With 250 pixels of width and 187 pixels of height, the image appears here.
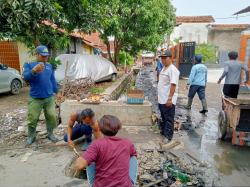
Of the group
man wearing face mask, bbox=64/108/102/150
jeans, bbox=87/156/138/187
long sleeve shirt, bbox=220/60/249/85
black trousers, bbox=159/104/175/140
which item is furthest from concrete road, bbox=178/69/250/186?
man wearing face mask, bbox=64/108/102/150

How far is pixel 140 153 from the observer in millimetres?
4727

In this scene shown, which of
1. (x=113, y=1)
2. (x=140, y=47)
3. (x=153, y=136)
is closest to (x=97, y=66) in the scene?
(x=113, y=1)

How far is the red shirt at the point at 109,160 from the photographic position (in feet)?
7.39

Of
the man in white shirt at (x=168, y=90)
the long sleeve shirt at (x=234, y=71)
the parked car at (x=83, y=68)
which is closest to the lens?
the man in white shirt at (x=168, y=90)

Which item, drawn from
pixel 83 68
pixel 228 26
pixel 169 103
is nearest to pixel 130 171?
pixel 169 103

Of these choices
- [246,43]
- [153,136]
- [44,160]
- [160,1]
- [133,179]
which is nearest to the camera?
[133,179]

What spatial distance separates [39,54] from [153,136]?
301 centimetres

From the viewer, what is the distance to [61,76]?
36.0 ft

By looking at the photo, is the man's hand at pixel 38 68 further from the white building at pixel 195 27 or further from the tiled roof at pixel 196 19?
the tiled roof at pixel 196 19

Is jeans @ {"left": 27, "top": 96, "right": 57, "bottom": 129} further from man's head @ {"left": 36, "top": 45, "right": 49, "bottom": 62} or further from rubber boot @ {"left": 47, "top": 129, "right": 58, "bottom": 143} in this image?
man's head @ {"left": 36, "top": 45, "right": 49, "bottom": 62}

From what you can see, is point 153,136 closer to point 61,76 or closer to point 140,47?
point 61,76

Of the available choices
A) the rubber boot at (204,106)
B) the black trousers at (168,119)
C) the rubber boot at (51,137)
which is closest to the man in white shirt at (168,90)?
the black trousers at (168,119)

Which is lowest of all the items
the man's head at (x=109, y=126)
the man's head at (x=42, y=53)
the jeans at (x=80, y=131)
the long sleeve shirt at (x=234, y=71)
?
the jeans at (x=80, y=131)

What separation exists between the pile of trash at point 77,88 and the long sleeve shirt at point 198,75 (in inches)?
136
